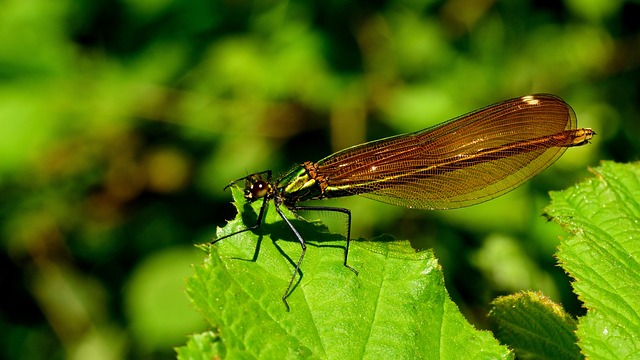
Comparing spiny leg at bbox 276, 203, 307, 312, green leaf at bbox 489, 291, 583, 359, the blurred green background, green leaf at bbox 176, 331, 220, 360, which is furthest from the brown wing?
green leaf at bbox 176, 331, 220, 360

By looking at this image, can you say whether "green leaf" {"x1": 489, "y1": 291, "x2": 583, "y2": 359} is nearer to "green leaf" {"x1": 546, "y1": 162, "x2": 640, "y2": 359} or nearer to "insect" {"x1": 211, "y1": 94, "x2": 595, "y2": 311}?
"green leaf" {"x1": 546, "y1": 162, "x2": 640, "y2": 359}

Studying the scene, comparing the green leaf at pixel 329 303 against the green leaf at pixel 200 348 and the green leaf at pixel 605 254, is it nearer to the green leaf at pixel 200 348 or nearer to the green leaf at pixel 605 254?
the green leaf at pixel 200 348

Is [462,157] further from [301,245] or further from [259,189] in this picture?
[301,245]

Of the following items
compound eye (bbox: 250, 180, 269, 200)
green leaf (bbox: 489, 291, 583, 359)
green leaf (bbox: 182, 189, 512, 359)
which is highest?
compound eye (bbox: 250, 180, 269, 200)

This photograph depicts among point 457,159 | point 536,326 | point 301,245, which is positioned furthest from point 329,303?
point 457,159

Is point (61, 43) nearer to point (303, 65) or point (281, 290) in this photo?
point (303, 65)

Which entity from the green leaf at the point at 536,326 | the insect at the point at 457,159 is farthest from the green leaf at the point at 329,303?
the insect at the point at 457,159
